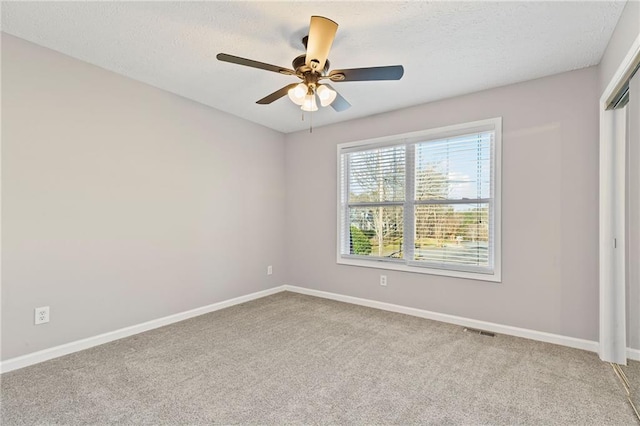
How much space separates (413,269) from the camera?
12.2 ft

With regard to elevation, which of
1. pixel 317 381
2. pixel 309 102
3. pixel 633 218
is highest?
pixel 309 102

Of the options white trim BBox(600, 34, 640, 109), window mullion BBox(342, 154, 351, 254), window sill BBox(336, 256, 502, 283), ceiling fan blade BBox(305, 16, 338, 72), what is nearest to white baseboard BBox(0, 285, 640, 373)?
window sill BBox(336, 256, 502, 283)

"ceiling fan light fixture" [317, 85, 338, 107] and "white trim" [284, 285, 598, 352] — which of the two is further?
"white trim" [284, 285, 598, 352]

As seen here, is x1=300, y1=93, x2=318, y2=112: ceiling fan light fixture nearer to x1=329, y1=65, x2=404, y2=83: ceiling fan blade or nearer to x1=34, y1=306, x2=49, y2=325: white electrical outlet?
x1=329, y1=65, x2=404, y2=83: ceiling fan blade

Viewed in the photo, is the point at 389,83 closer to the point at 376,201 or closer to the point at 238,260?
the point at 376,201

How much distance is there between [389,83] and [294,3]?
4.67ft

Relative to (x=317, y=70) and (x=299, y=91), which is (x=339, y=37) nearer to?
(x=317, y=70)

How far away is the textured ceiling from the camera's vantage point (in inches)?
80.2

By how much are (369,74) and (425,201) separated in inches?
76.8

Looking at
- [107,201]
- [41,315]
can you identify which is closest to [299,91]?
[107,201]

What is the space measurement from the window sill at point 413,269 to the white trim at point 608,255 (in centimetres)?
81

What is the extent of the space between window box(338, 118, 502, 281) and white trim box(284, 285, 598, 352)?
1.55 ft

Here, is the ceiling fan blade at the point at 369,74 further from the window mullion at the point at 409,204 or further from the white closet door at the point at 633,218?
the window mullion at the point at 409,204

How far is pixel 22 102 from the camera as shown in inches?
94.5
